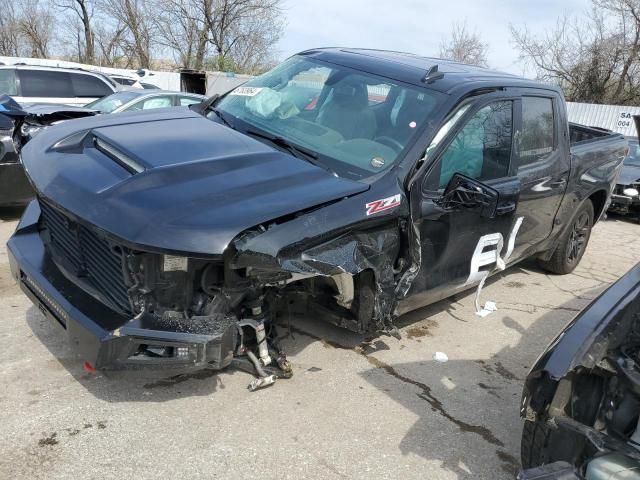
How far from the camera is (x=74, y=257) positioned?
10.1 feet

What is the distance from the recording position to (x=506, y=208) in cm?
407

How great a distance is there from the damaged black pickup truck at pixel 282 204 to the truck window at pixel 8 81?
7690mm

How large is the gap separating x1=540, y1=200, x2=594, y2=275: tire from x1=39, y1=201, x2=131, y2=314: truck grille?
174 inches

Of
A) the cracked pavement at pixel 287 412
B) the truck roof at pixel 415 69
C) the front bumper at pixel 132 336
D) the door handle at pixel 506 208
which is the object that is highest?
the truck roof at pixel 415 69

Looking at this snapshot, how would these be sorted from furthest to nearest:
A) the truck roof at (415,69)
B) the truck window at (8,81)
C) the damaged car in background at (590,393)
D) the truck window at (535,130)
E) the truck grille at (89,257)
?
the truck window at (8,81), the truck window at (535,130), the truck roof at (415,69), the truck grille at (89,257), the damaged car in background at (590,393)

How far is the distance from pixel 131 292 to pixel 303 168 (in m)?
1.13

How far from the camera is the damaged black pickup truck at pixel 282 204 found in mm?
2664

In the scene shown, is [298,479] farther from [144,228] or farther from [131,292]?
[144,228]

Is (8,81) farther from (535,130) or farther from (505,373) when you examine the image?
(505,373)

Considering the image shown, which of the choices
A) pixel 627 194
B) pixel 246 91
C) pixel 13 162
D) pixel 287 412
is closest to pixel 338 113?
pixel 246 91

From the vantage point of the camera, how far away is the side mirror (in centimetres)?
333

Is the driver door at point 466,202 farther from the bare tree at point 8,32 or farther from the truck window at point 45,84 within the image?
the bare tree at point 8,32

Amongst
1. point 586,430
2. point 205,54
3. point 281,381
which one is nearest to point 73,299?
point 281,381

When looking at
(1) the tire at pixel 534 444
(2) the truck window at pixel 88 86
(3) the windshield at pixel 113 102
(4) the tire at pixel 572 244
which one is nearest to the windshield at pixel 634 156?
(4) the tire at pixel 572 244
